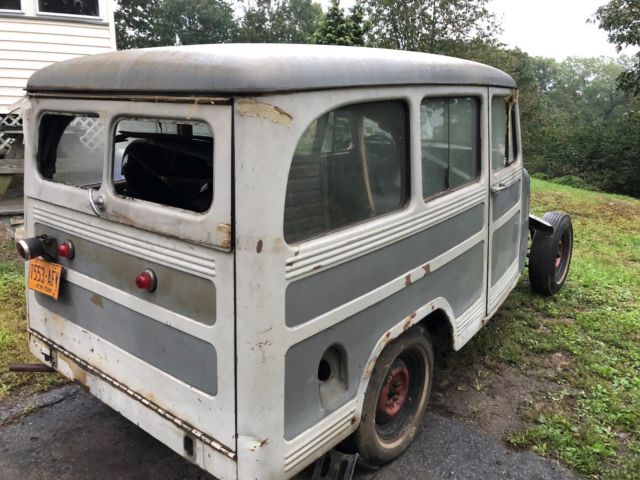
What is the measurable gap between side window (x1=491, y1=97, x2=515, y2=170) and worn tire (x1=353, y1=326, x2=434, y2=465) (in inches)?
53.4

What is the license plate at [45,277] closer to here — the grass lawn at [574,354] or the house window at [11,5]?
the grass lawn at [574,354]

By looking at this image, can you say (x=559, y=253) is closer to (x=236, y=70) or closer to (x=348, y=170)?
(x=348, y=170)

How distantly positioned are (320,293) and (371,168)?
648 mm

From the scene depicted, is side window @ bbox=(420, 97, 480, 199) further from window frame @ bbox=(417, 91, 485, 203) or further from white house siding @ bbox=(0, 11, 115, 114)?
white house siding @ bbox=(0, 11, 115, 114)

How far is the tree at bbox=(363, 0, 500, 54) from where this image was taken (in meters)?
21.6

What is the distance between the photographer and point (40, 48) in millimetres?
8438

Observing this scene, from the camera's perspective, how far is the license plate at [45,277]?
280 centimetres

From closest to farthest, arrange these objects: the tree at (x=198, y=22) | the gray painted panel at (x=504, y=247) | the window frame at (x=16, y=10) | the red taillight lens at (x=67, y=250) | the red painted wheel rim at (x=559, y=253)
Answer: the red taillight lens at (x=67, y=250) < the gray painted panel at (x=504, y=247) < the red painted wheel rim at (x=559, y=253) < the window frame at (x=16, y=10) < the tree at (x=198, y=22)

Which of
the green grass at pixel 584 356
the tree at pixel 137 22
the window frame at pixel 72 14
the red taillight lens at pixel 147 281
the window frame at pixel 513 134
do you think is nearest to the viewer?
the red taillight lens at pixel 147 281

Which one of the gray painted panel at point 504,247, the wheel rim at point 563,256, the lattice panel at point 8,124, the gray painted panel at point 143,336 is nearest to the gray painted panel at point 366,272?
the gray painted panel at point 143,336

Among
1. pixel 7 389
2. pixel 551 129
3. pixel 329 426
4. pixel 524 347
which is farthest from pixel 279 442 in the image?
pixel 551 129

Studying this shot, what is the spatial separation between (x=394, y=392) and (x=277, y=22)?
4463cm

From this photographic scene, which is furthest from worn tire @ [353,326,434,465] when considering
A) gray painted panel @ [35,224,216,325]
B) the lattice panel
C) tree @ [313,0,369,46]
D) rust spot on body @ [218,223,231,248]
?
tree @ [313,0,369,46]

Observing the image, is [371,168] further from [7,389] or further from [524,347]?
[7,389]
